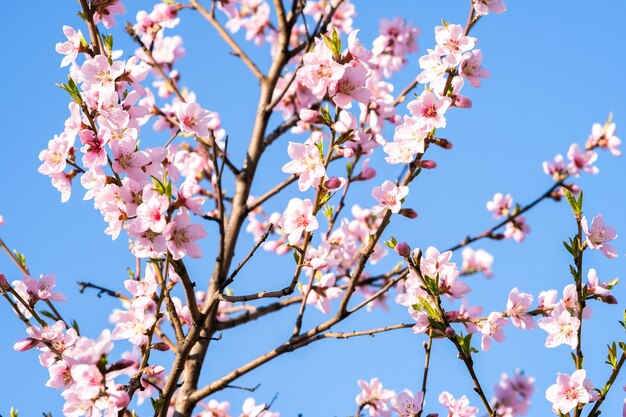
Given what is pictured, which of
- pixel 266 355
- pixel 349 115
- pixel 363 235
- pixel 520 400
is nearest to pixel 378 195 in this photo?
pixel 349 115

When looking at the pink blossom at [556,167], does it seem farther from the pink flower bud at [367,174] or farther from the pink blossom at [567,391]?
the pink blossom at [567,391]

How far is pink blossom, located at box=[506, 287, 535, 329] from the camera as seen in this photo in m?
3.12

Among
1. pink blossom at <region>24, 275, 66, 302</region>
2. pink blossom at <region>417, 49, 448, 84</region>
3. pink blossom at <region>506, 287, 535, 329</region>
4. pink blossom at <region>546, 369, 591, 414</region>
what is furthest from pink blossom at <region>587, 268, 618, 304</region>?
pink blossom at <region>24, 275, 66, 302</region>

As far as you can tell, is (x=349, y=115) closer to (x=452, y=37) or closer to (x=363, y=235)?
(x=452, y=37)

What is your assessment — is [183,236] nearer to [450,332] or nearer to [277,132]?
[450,332]

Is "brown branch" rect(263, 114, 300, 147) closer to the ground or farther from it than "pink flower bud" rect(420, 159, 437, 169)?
farther from it

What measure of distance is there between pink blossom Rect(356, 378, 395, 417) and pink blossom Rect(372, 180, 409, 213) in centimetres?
177

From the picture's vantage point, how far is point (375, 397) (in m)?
4.39

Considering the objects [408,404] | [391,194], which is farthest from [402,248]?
[408,404]

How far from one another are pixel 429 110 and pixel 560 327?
1144 millimetres

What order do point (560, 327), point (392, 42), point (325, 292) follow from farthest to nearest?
point (392, 42) < point (325, 292) < point (560, 327)

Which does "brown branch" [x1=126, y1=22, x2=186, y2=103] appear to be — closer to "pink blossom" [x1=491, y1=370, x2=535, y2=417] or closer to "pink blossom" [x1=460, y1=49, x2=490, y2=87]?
"pink blossom" [x1=460, y1=49, x2=490, y2=87]

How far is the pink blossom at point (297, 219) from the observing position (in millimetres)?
3008

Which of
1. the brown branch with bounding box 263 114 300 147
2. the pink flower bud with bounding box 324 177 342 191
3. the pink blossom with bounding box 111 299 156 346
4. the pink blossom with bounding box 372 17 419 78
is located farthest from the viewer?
the pink blossom with bounding box 372 17 419 78
